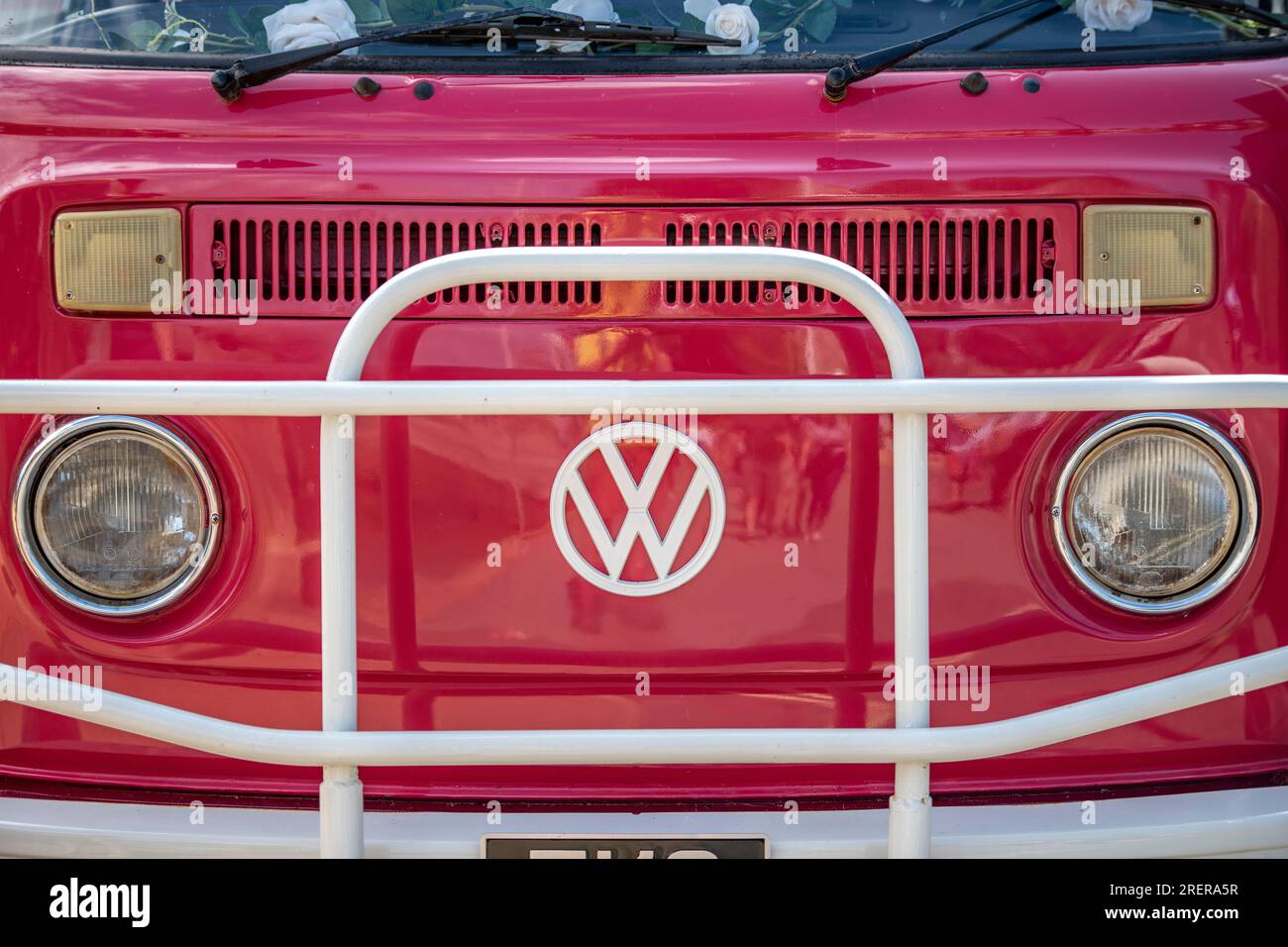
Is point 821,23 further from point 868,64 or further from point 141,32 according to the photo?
point 141,32

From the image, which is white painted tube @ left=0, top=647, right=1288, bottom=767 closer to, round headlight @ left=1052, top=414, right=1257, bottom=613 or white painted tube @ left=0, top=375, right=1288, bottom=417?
round headlight @ left=1052, top=414, right=1257, bottom=613

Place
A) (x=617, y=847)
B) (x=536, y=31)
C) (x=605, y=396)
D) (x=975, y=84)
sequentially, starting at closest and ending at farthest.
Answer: (x=605, y=396) → (x=617, y=847) → (x=975, y=84) → (x=536, y=31)

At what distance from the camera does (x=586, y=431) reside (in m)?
1.77

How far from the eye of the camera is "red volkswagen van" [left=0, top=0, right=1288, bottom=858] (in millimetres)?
1749

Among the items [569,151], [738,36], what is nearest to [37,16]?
[569,151]

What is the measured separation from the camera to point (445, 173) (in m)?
1.81

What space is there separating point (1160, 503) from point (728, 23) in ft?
3.51

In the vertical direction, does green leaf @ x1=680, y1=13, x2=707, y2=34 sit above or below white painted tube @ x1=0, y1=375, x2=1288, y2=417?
above

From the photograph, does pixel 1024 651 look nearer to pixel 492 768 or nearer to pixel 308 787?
pixel 492 768

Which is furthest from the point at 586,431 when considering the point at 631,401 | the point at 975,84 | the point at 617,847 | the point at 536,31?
the point at 975,84

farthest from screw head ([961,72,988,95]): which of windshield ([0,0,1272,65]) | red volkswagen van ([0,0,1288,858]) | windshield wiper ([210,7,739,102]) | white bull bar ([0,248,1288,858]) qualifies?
white bull bar ([0,248,1288,858])

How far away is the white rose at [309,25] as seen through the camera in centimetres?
Result: 201

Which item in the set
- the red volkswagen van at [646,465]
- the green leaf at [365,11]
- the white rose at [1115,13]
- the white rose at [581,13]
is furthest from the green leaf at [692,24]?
the white rose at [1115,13]

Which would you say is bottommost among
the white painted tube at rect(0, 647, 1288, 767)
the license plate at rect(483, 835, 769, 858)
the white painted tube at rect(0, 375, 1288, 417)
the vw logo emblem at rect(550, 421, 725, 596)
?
A: the license plate at rect(483, 835, 769, 858)
